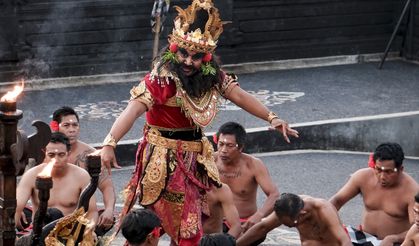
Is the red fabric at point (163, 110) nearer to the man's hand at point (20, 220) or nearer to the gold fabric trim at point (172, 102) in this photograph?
the gold fabric trim at point (172, 102)

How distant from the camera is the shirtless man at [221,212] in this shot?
28.5ft

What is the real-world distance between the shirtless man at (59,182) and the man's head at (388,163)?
7.32 feet

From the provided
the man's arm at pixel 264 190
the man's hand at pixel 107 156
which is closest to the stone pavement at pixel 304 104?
the man's arm at pixel 264 190

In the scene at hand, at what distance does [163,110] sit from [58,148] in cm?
124

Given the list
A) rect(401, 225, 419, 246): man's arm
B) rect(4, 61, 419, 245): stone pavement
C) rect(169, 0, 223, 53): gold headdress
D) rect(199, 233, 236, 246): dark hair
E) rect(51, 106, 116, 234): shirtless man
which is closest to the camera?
rect(199, 233, 236, 246): dark hair

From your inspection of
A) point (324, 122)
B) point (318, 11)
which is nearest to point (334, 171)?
point (324, 122)

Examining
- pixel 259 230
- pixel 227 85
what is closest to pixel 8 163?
pixel 227 85

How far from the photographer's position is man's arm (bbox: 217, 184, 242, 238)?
28.5 feet

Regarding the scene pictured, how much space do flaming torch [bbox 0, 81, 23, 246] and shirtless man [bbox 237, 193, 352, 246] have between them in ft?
14.8

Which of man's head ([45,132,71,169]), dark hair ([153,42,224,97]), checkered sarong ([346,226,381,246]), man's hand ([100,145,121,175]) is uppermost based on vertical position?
dark hair ([153,42,224,97])

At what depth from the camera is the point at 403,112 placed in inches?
561

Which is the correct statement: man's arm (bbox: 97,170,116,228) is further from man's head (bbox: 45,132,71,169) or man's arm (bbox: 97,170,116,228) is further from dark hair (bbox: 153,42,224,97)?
dark hair (bbox: 153,42,224,97)

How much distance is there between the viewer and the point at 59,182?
890cm

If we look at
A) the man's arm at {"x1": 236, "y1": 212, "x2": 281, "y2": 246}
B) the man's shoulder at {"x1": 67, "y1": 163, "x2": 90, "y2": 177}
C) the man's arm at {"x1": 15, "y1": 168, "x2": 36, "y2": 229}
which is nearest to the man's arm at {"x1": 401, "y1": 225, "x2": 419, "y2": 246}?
the man's arm at {"x1": 236, "y1": 212, "x2": 281, "y2": 246}
